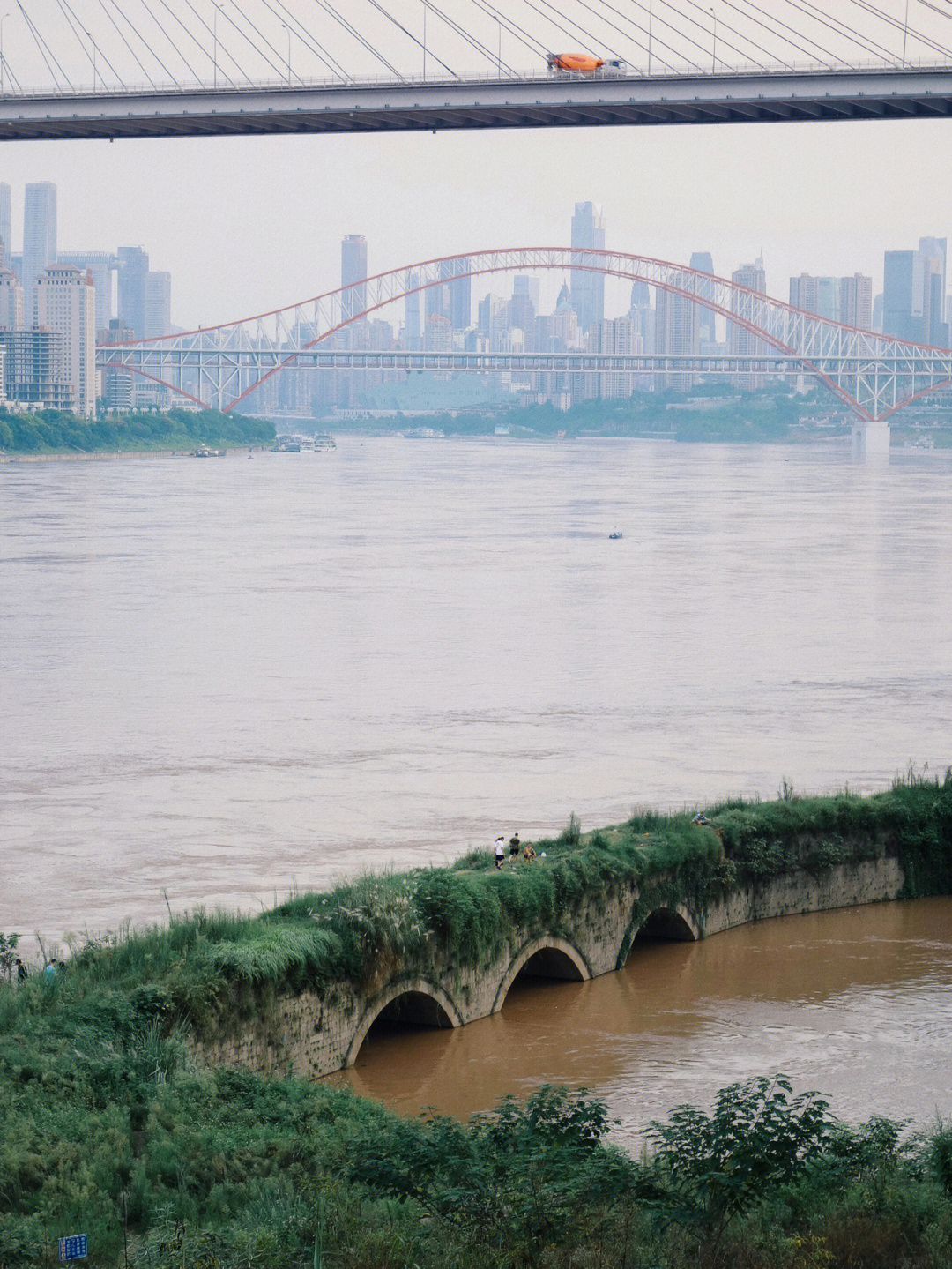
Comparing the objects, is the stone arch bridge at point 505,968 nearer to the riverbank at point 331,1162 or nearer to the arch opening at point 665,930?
the arch opening at point 665,930

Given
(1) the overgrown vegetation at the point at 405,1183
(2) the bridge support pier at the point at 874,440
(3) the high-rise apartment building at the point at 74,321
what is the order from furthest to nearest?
(3) the high-rise apartment building at the point at 74,321 → (2) the bridge support pier at the point at 874,440 → (1) the overgrown vegetation at the point at 405,1183

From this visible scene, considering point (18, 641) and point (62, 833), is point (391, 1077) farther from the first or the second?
point (18, 641)

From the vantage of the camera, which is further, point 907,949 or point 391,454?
point 391,454

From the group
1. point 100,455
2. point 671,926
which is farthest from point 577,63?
point 100,455

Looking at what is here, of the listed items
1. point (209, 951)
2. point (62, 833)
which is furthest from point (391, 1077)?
point (62, 833)

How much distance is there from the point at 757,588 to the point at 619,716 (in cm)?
821

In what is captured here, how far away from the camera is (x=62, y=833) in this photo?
10383 mm

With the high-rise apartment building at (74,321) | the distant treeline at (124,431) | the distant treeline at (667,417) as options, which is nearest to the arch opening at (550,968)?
the distant treeline at (124,431)

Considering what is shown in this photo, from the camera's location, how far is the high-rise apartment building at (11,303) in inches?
3024

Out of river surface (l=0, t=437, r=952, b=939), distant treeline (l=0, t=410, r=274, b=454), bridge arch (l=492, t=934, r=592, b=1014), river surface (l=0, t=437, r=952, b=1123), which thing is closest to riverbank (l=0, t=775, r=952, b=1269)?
bridge arch (l=492, t=934, r=592, b=1014)

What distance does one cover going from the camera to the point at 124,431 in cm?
5331

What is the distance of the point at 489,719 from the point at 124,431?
1633 inches

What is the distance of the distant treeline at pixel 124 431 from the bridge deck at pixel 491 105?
30.6 m

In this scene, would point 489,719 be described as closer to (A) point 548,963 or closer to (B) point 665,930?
(B) point 665,930
